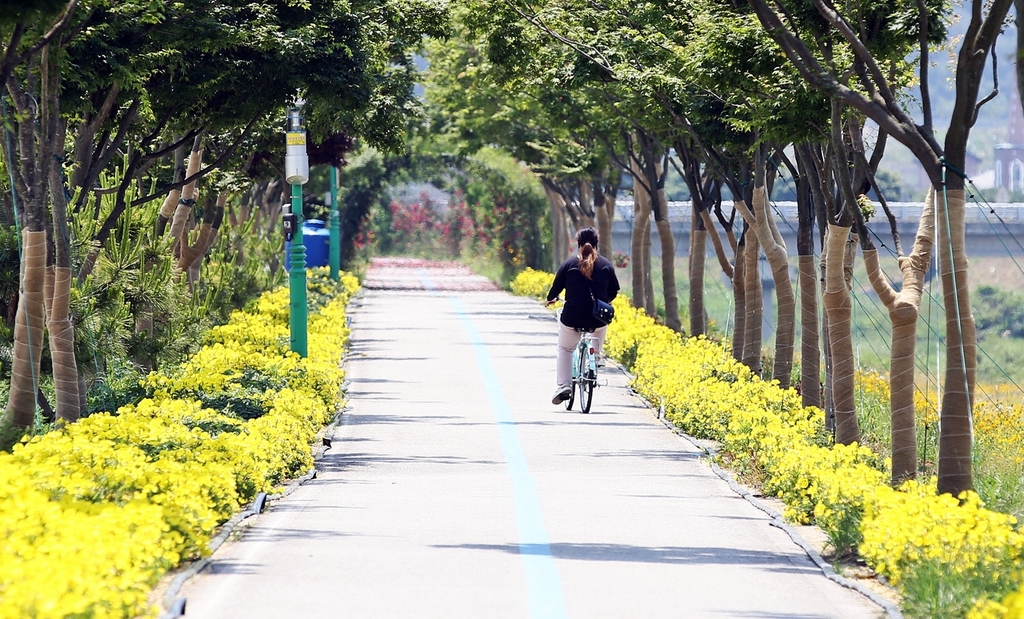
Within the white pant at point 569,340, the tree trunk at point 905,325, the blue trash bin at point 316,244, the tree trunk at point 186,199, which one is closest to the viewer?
the tree trunk at point 905,325

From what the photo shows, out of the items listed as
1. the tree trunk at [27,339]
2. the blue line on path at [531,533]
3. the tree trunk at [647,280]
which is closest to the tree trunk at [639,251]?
the tree trunk at [647,280]

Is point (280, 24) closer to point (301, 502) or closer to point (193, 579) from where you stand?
point (301, 502)

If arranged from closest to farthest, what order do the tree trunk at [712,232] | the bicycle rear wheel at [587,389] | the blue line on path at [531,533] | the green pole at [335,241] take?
the blue line on path at [531,533]
the bicycle rear wheel at [587,389]
the tree trunk at [712,232]
the green pole at [335,241]

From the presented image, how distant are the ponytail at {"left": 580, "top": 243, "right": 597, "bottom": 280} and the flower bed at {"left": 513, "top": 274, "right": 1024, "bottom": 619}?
5.95ft

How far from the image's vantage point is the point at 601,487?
13281 millimetres

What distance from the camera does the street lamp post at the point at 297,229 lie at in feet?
69.1

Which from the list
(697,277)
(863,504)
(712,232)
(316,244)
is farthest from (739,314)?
(316,244)

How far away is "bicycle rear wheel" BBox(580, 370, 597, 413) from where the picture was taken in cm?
1825

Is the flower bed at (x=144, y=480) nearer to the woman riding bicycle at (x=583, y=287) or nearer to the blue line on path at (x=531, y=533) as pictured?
the blue line on path at (x=531, y=533)

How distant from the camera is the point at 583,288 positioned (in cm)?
1750

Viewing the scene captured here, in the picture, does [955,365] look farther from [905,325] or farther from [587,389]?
[587,389]

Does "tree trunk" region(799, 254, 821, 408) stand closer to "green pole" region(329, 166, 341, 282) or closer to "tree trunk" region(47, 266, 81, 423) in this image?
"tree trunk" region(47, 266, 81, 423)

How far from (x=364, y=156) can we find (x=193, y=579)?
2037 inches

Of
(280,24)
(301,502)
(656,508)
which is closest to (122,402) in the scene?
(280,24)
